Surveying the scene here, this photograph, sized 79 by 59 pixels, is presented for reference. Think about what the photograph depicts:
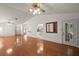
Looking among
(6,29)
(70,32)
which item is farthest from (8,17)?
(70,32)

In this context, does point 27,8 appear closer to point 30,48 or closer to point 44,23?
point 44,23

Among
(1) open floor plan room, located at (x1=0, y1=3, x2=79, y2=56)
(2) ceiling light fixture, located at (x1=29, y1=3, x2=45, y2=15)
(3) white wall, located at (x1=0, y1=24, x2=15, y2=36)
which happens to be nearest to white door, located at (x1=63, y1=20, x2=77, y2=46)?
(1) open floor plan room, located at (x1=0, y1=3, x2=79, y2=56)

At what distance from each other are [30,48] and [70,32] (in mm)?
760

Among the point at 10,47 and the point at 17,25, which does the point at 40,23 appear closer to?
the point at 17,25

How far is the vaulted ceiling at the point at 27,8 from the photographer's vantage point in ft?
7.32

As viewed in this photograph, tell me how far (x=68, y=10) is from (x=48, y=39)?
62 centimetres

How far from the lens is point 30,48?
2.29m

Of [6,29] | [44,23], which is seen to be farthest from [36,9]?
[6,29]

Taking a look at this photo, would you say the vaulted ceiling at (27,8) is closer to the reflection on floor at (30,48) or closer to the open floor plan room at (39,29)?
the open floor plan room at (39,29)

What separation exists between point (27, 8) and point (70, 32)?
2.83 feet

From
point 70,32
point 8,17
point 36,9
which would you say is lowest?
point 70,32

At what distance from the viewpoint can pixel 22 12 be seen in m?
2.25

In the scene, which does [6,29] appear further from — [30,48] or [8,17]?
[30,48]

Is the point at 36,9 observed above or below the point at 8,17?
above
